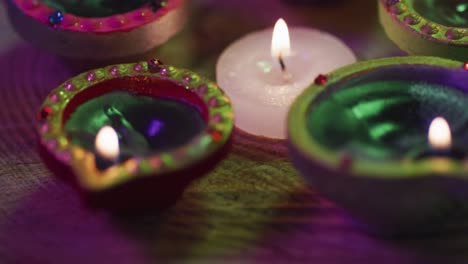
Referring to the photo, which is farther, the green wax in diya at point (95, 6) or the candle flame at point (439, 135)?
the green wax in diya at point (95, 6)

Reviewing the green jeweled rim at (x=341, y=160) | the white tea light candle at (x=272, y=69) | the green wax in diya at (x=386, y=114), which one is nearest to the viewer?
the green jeweled rim at (x=341, y=160)

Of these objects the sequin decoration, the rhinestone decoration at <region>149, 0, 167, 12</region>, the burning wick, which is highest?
the rhinestone decoration at <region>149, 0, 167, 12</region>

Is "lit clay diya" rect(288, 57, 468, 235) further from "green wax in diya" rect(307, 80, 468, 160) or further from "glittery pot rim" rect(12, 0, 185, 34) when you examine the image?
"glittery pot rim" rect(12, 0, 185, 34)

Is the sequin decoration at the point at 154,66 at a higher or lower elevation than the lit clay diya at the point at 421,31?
lower

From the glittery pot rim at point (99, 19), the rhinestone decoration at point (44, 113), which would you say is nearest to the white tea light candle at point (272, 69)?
the glittery pot rim at point (99, 19)

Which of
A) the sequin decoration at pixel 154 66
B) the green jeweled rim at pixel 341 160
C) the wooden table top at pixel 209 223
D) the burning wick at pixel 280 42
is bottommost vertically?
the wooden table top at pixel 209 223

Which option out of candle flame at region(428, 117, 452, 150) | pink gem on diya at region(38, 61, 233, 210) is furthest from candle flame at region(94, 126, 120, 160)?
candle flame at region(428, 117, 452, 150)

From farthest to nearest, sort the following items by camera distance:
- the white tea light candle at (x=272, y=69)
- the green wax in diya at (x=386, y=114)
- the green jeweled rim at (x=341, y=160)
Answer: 1. the white tea light candle at (x=272, y=69)
2. the green wax in diya at (x=386, y=114)
3. the green jeweled rim at (x=341, y=160)

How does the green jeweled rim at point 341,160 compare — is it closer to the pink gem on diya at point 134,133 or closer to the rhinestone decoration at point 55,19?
the pink gem on diya at point 134,133
